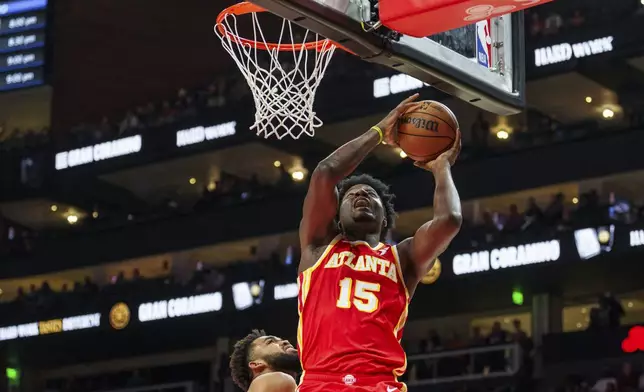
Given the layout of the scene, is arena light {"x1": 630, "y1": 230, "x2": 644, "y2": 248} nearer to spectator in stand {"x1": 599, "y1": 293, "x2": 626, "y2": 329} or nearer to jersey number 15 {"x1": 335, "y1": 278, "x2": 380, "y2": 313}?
spectator in stand {"x1": 599, "y1": 293, "x2": 626, "y2": 329}

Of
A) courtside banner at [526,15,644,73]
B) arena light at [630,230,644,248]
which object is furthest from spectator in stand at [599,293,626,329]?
courtside banner at [526,15,644,73]

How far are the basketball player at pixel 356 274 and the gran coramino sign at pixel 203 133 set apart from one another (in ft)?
67.6

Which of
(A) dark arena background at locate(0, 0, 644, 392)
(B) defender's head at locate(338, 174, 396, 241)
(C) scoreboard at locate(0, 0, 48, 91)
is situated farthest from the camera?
(C) scoreboard at locate(0, 0, 48, 91)

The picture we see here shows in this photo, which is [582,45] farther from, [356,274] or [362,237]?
[356,274]

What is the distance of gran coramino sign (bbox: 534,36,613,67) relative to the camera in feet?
72.7

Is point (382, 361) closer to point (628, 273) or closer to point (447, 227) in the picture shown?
point (447, 227)

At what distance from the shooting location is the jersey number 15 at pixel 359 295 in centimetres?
556

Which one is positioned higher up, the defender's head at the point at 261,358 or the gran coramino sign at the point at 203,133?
the gran coramino sign at the point at 203,133

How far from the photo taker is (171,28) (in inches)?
1086

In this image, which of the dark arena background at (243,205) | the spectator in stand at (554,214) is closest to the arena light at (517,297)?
the dark arena background at (243,205)

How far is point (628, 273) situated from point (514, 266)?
2030mm

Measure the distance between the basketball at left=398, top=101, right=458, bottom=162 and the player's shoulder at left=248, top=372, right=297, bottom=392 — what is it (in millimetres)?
1204

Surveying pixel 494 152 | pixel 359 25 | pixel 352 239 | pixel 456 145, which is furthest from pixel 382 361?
pixel 494 152

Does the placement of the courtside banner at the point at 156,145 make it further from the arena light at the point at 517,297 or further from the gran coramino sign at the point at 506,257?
the arena light at the point at 517,297
